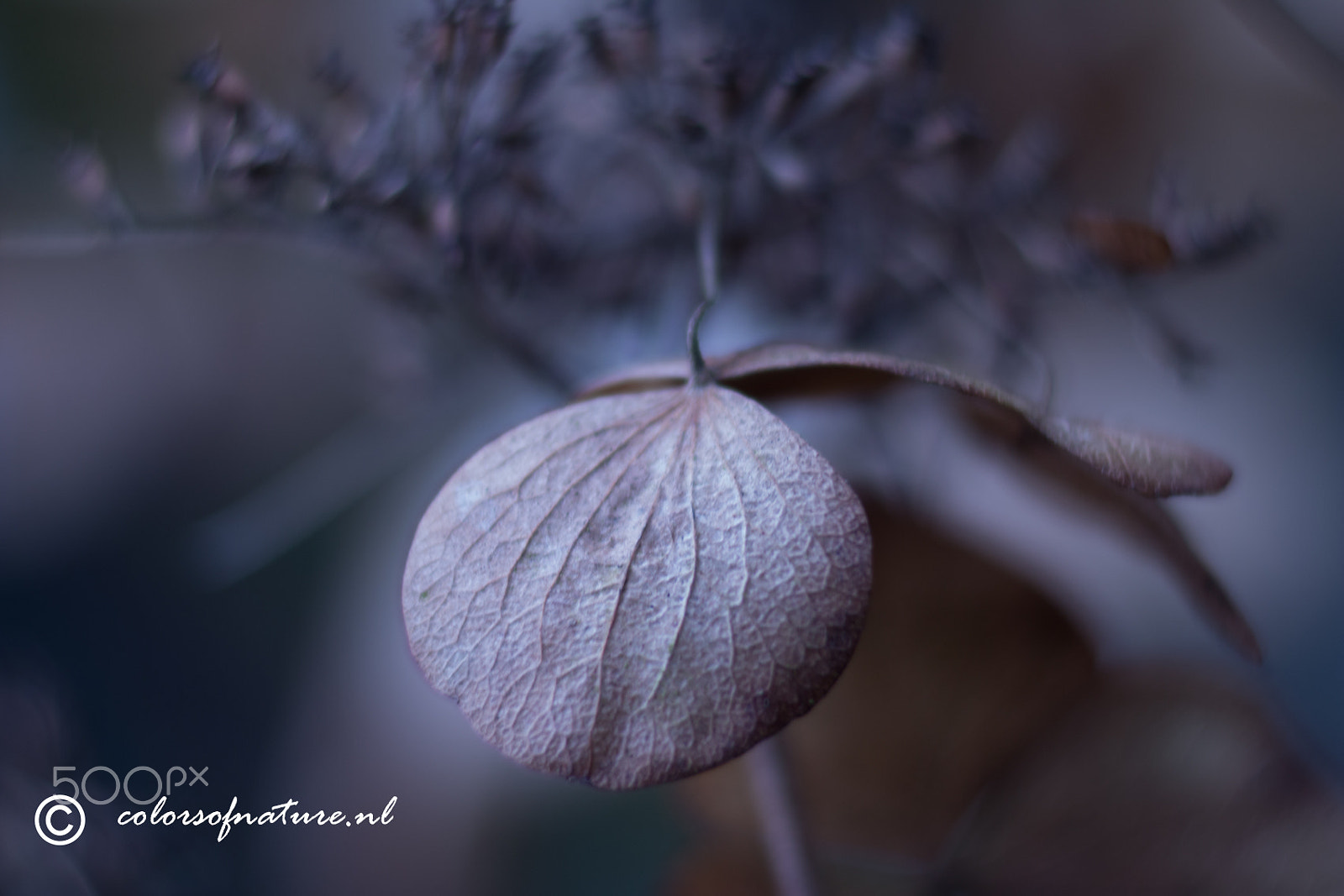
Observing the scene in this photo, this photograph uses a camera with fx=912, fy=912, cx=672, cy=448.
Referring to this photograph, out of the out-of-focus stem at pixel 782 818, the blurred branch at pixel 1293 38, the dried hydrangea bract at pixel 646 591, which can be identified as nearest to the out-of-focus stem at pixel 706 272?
the dried hydrangea bract at pixel 646 591

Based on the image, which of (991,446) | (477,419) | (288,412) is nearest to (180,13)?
(288,412)

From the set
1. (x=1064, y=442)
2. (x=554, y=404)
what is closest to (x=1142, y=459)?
(x=1064, y=442)

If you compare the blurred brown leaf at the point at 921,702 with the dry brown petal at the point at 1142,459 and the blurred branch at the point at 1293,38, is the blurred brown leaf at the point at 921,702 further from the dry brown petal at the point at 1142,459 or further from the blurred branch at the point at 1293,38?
the blurred branch at the point at 1293,38

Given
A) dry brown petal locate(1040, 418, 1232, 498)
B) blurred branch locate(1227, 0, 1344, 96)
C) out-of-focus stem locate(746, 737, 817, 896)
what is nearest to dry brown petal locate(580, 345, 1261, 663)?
dry brown petal locate(1040, 418, 1232, 498)

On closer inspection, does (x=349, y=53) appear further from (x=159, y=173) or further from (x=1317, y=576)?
(x=1317, y=576)

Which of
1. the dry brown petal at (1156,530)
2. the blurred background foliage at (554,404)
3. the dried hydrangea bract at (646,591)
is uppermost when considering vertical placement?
the dried hydrangea bract at (646,591)

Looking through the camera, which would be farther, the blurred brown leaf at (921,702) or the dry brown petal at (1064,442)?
the blurred brown leaf at (921,702)

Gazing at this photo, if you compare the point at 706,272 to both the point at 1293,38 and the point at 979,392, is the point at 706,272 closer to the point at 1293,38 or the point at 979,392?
the point at 979,392
